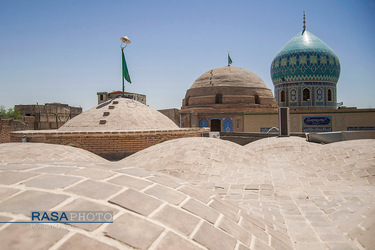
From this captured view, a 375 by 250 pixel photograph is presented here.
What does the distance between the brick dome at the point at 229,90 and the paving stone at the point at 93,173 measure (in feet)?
57.4

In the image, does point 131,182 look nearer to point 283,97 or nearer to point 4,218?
point 4,218

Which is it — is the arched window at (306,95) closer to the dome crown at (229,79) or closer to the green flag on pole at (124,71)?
the dome crown at (229,79)

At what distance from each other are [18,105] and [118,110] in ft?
57.6

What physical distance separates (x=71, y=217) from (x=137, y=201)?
0.36m

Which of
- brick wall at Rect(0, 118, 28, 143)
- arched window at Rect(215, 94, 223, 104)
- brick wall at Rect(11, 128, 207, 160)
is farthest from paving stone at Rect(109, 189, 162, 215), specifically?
arched window at Rect(215, 94, 223, 104)

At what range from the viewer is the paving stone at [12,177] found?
4.99 feet

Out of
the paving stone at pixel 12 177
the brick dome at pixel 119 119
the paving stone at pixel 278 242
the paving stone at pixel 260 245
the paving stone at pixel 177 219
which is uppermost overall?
the brick dome at pixel 119 119

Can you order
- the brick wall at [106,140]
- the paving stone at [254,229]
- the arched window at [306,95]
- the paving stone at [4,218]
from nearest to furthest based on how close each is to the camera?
the paving stone at [4,218], the paving stone at [254,229], the brick wall at [106,140], the arched window at [306,95]

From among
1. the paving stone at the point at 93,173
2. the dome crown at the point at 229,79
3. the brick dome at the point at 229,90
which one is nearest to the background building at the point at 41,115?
the brick dome at the point at 229,90

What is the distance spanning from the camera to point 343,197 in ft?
13.2

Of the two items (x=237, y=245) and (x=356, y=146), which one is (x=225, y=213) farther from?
(x=356, y=146)

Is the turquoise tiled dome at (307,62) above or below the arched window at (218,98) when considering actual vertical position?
above

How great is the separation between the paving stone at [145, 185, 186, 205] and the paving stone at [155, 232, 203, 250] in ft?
1.09

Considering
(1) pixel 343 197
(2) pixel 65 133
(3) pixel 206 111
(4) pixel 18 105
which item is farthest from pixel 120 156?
(4) pixel 18 105
